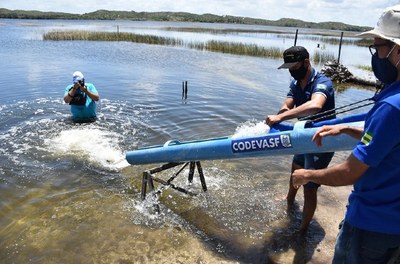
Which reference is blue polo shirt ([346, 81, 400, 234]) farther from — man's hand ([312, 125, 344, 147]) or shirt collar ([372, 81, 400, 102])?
man's hand ([312, 125, 344, 147])

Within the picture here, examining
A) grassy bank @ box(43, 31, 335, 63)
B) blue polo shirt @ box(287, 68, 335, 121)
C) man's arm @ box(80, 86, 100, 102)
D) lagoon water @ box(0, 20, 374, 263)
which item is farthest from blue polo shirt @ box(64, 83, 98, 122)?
grassy bank @ box(43, 31, 335, 63)

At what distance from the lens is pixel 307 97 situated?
4957mm

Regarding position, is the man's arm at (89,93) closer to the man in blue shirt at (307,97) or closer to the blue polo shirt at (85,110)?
the blue polo shirt at (85,110)

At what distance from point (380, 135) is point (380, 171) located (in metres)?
0.35

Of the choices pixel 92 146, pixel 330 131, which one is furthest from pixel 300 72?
pixel 92 146

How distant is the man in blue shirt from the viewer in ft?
14.6

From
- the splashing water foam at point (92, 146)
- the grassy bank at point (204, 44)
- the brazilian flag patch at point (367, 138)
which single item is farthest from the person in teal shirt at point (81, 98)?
the grassy bank at point (204, 44)

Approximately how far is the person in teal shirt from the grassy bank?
24.0m

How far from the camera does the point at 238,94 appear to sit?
16.2m

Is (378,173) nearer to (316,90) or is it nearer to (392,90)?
(392,90)

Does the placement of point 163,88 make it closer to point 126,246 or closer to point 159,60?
point 159,60

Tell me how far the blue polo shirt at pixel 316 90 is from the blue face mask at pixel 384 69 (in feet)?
7.13

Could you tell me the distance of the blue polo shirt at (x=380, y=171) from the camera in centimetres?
207

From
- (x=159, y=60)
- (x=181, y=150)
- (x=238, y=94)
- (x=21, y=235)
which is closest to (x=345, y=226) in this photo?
(x=181, y=150)
